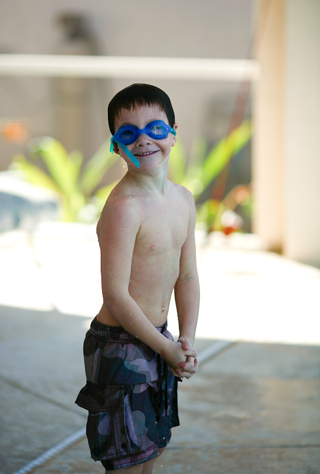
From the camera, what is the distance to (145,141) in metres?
1.31

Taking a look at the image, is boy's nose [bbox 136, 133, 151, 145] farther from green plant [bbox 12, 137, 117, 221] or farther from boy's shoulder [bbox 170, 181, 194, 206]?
green plant [bbox 12, 137, 117, 221]

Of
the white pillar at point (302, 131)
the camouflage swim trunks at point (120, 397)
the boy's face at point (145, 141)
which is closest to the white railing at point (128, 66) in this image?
the white pillar at point (302, 131)

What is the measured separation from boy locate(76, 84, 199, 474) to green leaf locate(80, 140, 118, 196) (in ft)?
18.9

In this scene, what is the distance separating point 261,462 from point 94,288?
8.14 ft

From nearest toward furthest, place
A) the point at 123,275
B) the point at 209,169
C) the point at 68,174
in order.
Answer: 1. the point at 123,275
2. the point at 209,169
3. the point at 68,174

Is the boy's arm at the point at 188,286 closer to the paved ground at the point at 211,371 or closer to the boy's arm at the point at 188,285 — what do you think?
the boy's arm at the point at 188,285

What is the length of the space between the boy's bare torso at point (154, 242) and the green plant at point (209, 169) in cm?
513

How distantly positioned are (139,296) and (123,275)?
106mm

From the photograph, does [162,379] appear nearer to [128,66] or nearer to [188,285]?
[188,285]

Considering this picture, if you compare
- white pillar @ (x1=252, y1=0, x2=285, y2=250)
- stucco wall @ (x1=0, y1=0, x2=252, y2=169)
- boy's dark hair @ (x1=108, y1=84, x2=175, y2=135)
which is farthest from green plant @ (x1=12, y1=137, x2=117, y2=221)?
boy's dark hair @ (x1=108, y1=84, x2=175, y2=135)

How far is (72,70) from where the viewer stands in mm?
6859

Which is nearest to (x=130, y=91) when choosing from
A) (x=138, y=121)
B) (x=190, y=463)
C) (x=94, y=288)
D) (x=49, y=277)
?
(x=138, y=121)

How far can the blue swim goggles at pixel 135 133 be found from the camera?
1312mm

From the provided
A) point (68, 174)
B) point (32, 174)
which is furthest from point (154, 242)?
point (32, 174)
